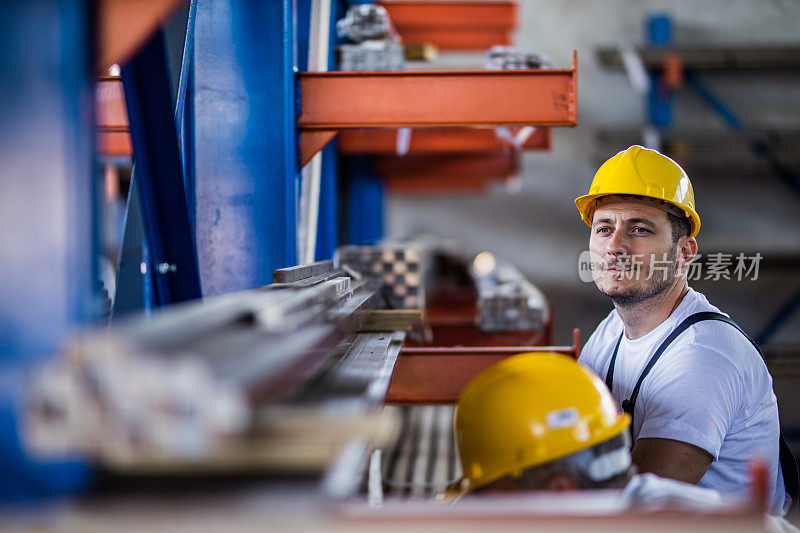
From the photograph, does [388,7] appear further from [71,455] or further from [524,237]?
[71,455]

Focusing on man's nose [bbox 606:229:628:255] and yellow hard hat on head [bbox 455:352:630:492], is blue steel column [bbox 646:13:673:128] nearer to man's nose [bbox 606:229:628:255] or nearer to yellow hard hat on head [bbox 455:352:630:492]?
man's nose [bbox 606:229:628:255]

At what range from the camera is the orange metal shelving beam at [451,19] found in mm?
7863

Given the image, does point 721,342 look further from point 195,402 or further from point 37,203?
point 37,203

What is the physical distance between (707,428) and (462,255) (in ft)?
30.2

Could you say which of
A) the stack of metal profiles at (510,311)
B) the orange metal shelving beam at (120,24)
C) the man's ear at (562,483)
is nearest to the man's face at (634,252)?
the man's ear at (562,483)

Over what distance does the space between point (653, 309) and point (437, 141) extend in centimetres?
402

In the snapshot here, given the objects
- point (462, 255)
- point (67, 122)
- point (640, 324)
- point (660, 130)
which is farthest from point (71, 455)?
point (660, 130)

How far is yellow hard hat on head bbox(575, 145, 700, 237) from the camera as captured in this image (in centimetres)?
317

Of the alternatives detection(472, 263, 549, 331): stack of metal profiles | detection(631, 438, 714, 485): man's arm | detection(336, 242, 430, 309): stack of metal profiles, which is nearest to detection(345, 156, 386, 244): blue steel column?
detection(472, 263, 549, 331): stack of metal profiles

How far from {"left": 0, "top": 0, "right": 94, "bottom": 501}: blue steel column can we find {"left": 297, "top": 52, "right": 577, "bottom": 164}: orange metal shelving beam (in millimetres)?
2301

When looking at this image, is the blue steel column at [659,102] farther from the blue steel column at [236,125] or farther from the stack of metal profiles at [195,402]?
the stack of metal profiles at [195,402]

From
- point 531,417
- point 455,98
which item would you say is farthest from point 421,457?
point 531,417

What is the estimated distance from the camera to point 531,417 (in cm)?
217

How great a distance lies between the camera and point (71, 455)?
153 cm
